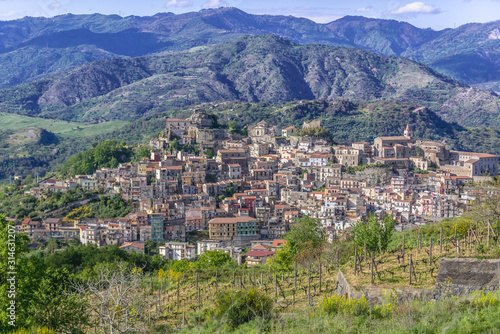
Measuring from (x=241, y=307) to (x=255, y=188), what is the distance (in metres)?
49.3

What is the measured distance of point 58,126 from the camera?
150250 mm

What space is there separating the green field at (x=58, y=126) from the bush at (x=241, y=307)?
131 metres

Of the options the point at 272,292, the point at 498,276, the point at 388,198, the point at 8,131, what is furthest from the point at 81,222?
the point at 8,131

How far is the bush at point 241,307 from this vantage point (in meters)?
13.9

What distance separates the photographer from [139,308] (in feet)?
52.7

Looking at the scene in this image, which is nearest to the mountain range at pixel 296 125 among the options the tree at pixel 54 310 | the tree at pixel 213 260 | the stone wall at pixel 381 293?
the tree at pixel 213 260

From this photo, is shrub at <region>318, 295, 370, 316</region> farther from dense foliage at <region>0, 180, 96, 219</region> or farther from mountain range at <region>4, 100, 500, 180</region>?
mountain range at <region>4, 100, 500, 180</region>

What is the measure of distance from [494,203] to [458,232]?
2.22m

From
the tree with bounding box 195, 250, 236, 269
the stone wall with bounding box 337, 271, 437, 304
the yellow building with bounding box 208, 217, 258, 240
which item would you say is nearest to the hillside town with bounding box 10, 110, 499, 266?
the yellow building with bounding box 208, 217, 258, 240

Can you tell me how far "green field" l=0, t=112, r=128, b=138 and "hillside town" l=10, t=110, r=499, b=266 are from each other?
71.5 meters

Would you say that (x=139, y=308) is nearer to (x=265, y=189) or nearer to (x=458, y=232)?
(x=458, y=232)

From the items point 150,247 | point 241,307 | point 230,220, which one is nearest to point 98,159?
point 150,247

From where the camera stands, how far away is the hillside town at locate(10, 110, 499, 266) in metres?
53.6

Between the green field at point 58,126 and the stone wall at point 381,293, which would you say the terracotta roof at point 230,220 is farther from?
the green field at point 58,126
